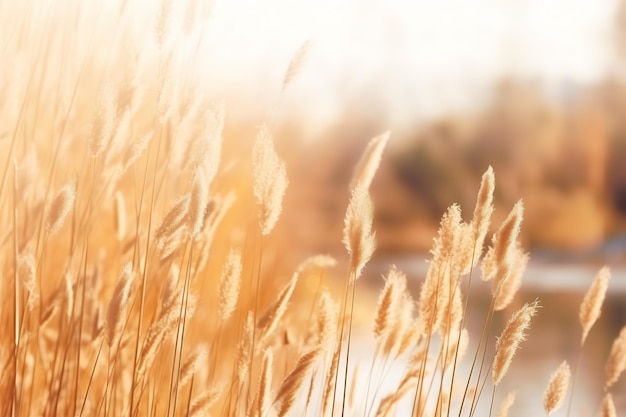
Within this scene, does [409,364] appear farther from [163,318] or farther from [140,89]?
[140,89]

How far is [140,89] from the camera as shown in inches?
31.4

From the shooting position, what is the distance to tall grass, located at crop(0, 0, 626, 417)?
69 cm

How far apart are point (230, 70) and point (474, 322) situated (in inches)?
75.6

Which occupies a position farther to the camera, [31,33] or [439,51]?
[439,51]

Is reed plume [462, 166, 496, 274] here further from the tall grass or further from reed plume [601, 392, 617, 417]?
reed plume [601, 392, 617, 417]

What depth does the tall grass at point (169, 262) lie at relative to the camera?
69 centimetres

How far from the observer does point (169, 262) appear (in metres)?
0.94

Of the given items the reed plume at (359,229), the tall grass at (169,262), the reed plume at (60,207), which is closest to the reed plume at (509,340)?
the tall grass at (169,262)

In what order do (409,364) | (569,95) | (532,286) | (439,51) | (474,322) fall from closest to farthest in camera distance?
(409,364)
(439,51)
(474,322)
(569,95)
(532,286)

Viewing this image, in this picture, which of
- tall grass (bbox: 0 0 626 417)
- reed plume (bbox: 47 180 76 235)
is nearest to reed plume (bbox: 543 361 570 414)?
tall grass (bbox: 0 0 626 417)

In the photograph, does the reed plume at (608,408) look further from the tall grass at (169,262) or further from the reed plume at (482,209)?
the reed plume at (482,209)

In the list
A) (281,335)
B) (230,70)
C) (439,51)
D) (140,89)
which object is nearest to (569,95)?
(439,51)

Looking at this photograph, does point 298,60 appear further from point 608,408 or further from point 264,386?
point 608,408

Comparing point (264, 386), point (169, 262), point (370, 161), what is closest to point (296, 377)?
point (264, 386)
